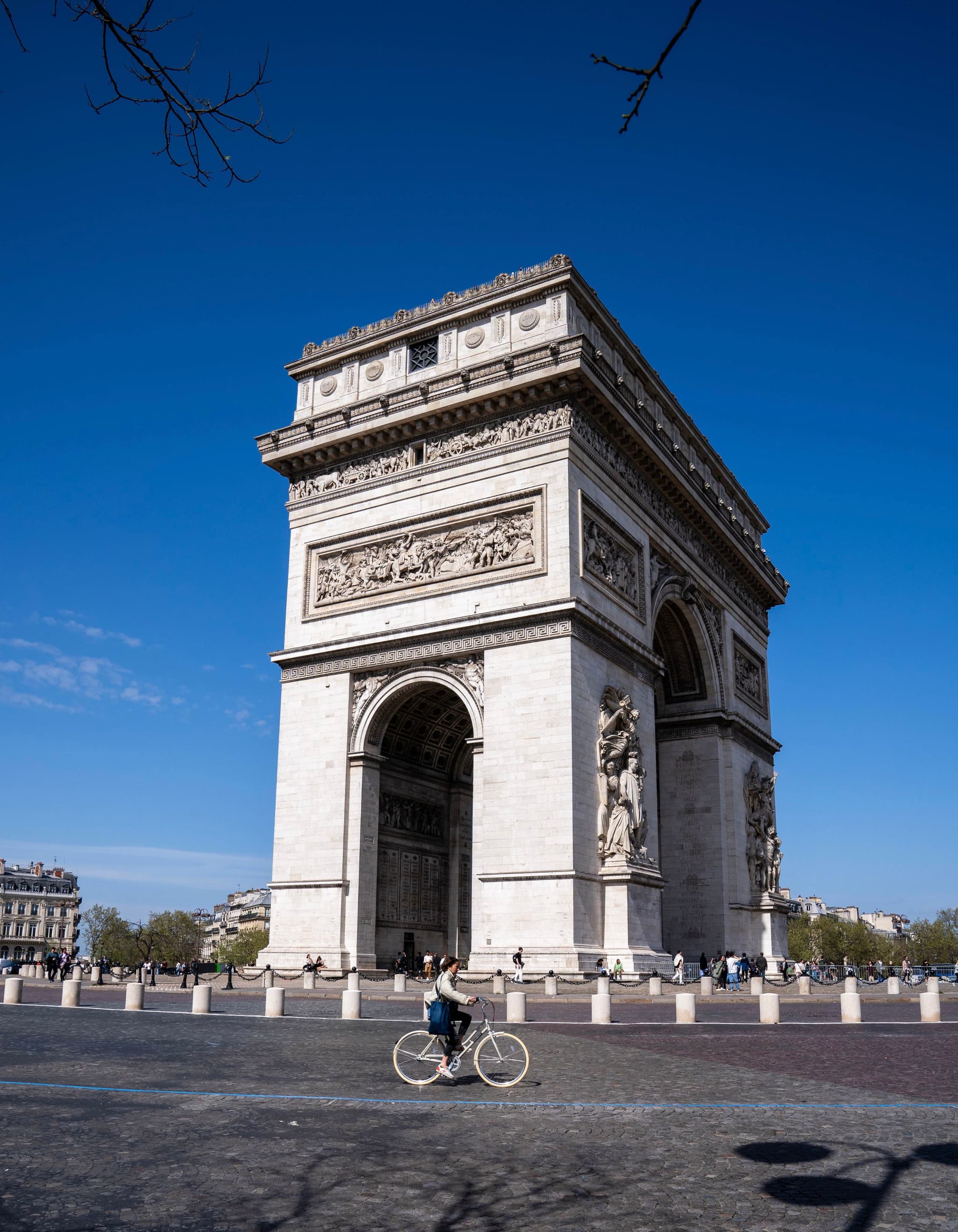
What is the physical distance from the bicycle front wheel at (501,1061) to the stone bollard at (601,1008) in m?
6.77

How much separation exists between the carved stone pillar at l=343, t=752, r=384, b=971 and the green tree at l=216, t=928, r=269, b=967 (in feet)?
260

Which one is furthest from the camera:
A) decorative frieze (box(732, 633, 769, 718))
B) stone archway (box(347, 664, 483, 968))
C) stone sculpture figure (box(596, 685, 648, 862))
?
decorative frieze (box(732, 633, 769, 718))

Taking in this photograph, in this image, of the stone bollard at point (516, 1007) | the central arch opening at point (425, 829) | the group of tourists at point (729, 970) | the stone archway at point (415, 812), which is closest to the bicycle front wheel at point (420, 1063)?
the stone bollard at point (516, 1007)

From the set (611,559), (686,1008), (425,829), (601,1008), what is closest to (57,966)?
(425,829)

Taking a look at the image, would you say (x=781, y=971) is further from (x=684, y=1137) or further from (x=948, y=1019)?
(x=684, y=1137)

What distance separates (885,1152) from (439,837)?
93.2ft

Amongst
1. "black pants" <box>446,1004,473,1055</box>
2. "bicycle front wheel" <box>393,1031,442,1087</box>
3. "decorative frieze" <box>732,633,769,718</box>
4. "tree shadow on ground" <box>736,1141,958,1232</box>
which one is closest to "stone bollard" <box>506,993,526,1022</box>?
"bicycle front wheel" <box>393,1031,442,1087</box>

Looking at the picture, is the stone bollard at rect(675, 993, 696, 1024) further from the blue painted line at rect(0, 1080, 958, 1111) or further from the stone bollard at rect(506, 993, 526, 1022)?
the blue painted line at rect(0, 1080, 958, 1111)

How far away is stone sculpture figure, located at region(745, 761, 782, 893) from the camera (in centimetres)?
3962

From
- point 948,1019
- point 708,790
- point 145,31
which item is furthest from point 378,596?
point 145,31

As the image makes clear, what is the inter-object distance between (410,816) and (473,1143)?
2659 centimetres

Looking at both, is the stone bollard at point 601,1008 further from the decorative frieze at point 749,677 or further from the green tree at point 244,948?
the green tree at point 244,948

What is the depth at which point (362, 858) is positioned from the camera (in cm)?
3081

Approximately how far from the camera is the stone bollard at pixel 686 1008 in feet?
61.3
